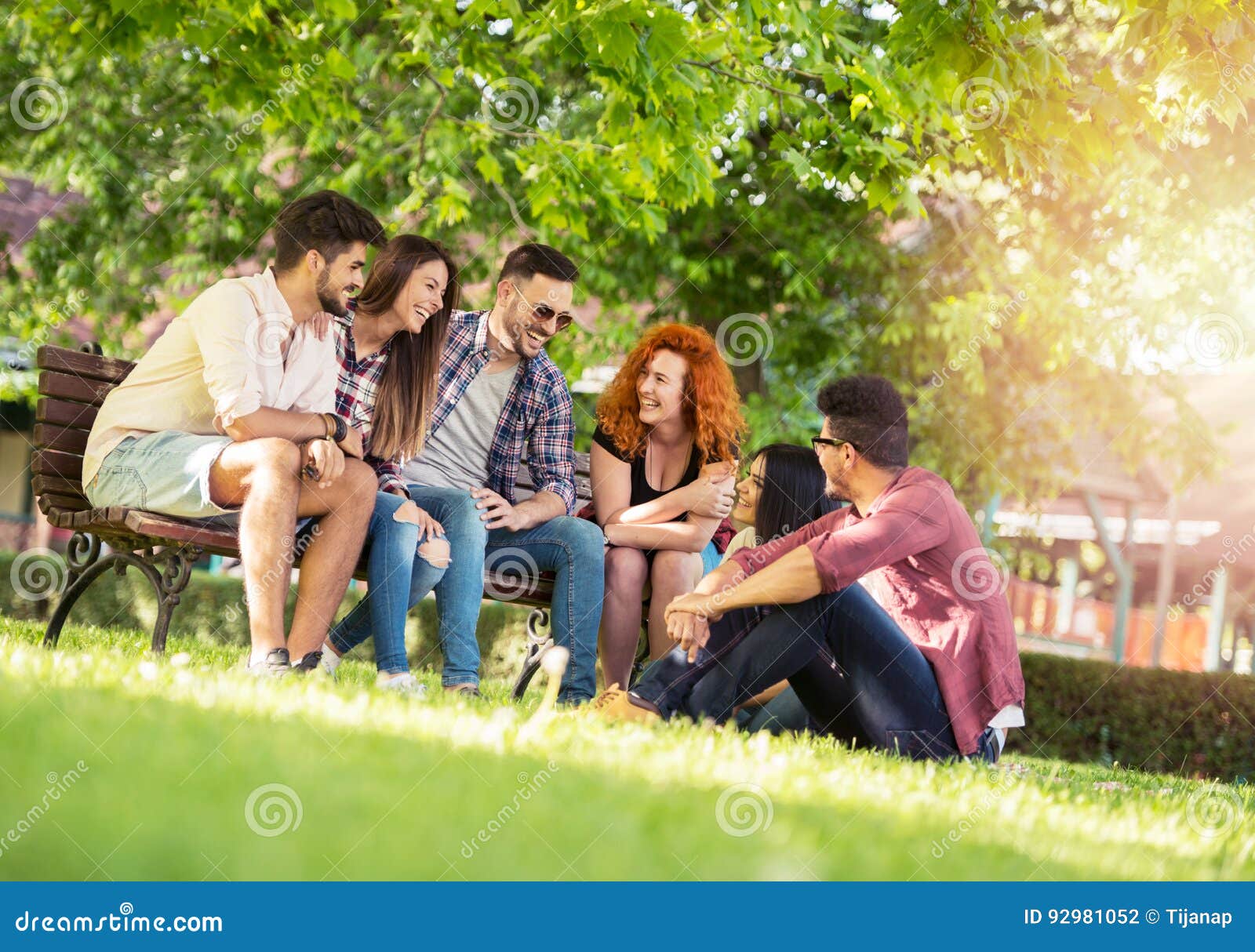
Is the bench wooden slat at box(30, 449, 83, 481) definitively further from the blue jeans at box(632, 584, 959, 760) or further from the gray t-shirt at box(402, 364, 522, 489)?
the blue jeans at box(632, 584, 959, 760)

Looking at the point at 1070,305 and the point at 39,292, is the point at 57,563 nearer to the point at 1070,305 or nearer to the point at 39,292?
the point at 39,292

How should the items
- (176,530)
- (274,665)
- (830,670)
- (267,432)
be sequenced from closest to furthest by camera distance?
1. (274,665)
2. (830,670)
3. (267,432)
4. (176,530)

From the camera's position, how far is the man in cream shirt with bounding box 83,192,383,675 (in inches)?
167

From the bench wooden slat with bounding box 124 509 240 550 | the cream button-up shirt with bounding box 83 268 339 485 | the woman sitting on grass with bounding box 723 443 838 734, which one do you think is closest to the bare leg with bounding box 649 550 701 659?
the woman sitting on grass with bounding box 723 443 838 734

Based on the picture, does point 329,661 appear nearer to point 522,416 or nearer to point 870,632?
point 522,416

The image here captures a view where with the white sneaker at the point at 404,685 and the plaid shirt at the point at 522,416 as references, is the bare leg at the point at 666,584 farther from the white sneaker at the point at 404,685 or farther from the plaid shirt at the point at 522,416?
the white sneaker at the point at 404,685

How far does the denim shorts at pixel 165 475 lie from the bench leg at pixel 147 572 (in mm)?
317

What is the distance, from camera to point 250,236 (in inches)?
459

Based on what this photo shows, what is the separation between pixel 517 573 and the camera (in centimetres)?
540

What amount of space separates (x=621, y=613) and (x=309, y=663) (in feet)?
4.49

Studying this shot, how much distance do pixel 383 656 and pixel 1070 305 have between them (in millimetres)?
8813

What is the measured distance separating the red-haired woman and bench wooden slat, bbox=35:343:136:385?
2066mm

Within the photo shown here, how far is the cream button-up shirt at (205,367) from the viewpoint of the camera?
4539 millimetres

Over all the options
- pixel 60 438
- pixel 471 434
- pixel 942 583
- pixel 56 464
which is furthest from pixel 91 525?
pixel 942 583
